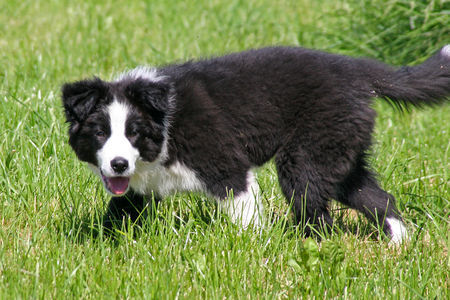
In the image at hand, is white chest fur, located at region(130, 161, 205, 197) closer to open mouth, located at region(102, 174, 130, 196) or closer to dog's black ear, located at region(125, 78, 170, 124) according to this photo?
open mouth, located at region(102, 174, 130, 196)

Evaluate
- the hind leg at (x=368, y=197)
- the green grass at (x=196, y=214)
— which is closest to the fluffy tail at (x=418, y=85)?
the green grass at (x=196, y=214)

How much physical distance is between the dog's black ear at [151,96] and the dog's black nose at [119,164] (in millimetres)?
434

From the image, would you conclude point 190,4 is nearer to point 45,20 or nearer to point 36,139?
point 45,20

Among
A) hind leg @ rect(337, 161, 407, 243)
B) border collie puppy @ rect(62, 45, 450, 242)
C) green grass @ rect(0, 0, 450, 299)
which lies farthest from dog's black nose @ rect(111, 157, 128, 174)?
hind leg @ rect(337, 161, 407, 243)

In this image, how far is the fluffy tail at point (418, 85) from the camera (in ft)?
14.1

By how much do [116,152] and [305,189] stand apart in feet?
4.10

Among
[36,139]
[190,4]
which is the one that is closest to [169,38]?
[190,4]

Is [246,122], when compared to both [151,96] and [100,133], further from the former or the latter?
[100,133]

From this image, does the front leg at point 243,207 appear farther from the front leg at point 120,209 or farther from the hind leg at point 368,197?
the hind leg at point 368,197

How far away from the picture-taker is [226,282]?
3.37m

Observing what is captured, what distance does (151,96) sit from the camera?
3.98m

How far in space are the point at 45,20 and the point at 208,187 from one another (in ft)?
20.2

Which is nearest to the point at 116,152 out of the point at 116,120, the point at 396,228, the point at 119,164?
the point at 119,164

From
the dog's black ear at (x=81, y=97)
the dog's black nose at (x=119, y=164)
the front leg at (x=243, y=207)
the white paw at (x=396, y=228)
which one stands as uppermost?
the dog's black ear at (x=81, y=97)
